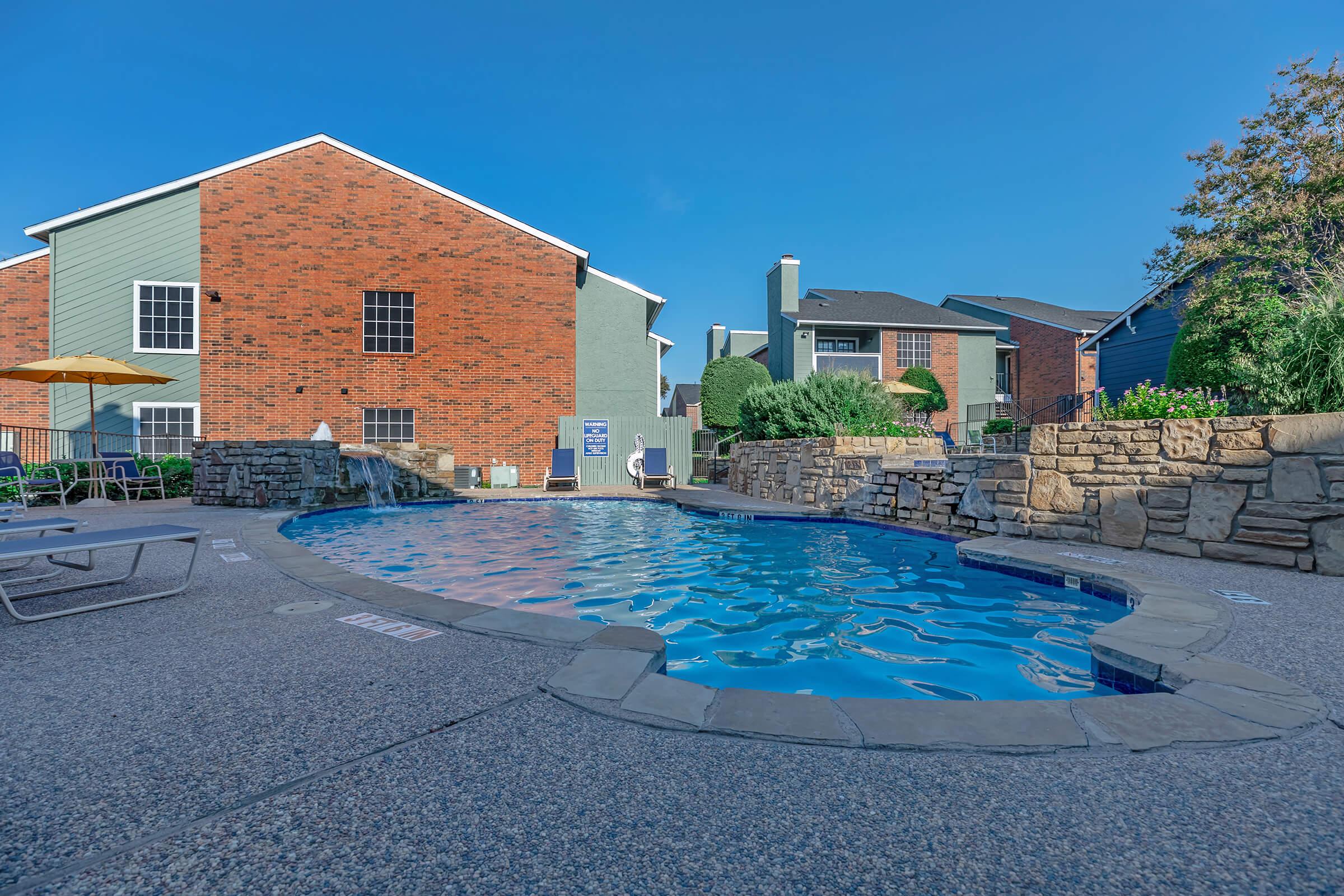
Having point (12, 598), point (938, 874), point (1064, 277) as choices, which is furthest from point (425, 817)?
point (1064, 277)

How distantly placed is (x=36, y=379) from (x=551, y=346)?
30.5ft

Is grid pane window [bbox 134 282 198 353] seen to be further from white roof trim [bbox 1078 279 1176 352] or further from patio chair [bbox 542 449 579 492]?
white roof trim [bbox 1078 279 1176 352]

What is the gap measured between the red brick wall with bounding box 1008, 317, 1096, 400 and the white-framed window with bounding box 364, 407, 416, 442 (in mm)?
20994

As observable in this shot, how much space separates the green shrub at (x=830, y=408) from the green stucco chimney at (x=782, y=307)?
1082 cm

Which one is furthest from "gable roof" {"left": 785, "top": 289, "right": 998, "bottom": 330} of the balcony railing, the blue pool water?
the blue pool water

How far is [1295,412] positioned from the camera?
4.81m

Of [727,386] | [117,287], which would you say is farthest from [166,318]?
[727,386]

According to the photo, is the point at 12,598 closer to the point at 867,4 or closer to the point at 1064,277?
the point at 867,4

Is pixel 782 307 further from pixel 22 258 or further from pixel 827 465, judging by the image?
pixel 22 258

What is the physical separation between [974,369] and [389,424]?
2136 cm

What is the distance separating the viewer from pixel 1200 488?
4.94 meters

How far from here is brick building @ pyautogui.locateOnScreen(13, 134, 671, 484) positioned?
13688mm

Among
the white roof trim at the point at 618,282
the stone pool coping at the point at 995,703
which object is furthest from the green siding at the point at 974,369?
the stone pool coping at the point at 995,703

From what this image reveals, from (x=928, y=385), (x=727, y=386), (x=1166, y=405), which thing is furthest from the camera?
(x=928, y=385)
